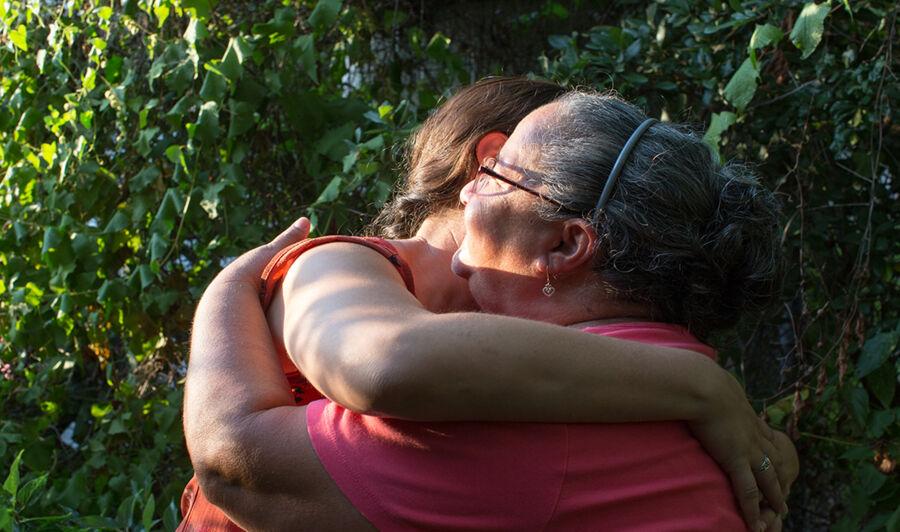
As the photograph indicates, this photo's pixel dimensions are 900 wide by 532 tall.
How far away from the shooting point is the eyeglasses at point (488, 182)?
1.63 meters

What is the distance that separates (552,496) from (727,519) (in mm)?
293

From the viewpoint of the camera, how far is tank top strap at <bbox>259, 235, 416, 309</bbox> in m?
1.71

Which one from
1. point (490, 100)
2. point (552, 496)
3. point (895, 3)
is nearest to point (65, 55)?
point (490, 100)

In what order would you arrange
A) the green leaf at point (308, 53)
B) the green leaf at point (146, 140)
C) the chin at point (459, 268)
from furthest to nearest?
the green leaf at point (146, 140) → the green leaf at point (308, 53) → the chin at point (459, 268)

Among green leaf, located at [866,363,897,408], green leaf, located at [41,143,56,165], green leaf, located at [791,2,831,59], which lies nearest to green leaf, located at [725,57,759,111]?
green leaf, located at [791,2,831,59]

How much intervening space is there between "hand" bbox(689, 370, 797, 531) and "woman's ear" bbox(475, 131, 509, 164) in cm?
67

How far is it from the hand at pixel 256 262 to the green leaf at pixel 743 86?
1.16 meters

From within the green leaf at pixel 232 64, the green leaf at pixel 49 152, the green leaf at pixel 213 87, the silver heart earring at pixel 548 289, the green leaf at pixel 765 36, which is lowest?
the green leaf at pixel 49 152

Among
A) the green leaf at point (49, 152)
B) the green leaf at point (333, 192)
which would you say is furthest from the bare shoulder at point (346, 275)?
the green leaf at point (49, 152)

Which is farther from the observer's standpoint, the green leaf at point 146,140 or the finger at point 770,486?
the green leaf at point 146,140

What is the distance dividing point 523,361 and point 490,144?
0.78 m

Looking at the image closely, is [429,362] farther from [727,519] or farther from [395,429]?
[727,519]

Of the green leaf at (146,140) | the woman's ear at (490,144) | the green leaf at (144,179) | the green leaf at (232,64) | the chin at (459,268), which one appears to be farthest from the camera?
the green leaf at (144,179)

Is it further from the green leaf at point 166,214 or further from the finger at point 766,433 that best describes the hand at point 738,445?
the green leaf at point 166,214
